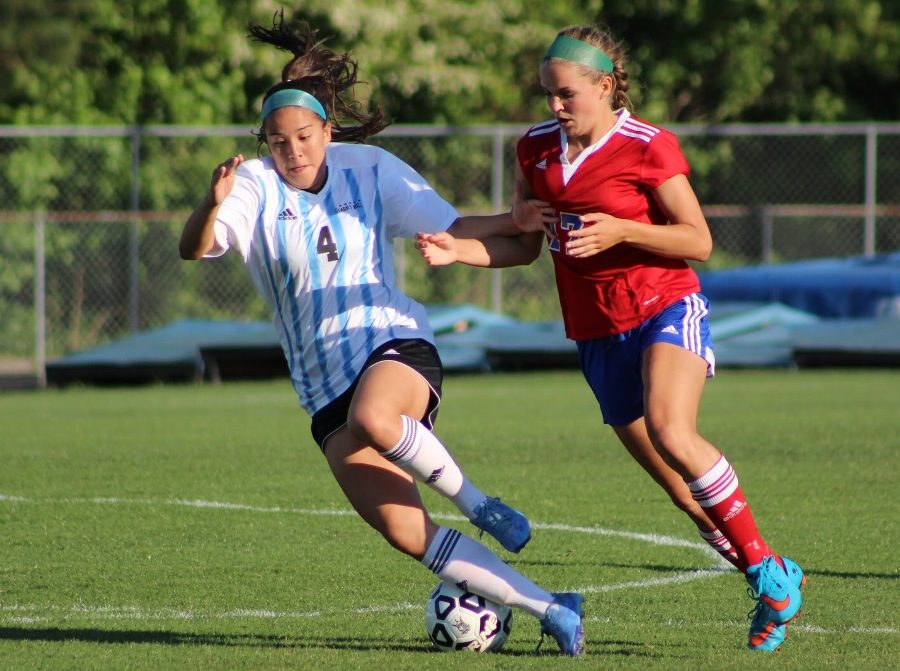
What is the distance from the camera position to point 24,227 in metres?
19.5

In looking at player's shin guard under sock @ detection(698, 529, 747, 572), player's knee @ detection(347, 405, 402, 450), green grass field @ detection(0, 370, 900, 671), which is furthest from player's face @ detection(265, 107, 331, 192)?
player's shin guard under sock @ detection(698, 529, 747, 572)

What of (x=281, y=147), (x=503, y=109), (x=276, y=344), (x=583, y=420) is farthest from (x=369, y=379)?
(x=503, y=109)

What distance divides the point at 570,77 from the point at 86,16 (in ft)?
63.3

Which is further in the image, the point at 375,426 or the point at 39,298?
the point at 39,298

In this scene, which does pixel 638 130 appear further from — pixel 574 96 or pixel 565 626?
pixel 565 626

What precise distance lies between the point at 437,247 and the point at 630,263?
2.33 feet

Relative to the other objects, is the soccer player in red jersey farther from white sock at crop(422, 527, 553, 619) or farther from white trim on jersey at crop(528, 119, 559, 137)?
white sock at crop(422, 527, 553, 619)

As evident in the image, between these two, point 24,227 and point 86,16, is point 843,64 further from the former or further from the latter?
point 24,227

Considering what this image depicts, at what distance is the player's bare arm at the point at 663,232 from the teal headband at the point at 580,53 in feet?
1.54

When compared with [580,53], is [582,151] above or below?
below

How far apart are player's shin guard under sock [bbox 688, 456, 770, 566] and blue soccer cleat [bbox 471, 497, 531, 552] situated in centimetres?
62

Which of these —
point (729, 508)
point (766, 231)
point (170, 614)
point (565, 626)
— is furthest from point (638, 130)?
point (766, 231)

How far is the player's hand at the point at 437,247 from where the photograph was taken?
5.24m

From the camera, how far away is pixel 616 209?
541 centimetres
